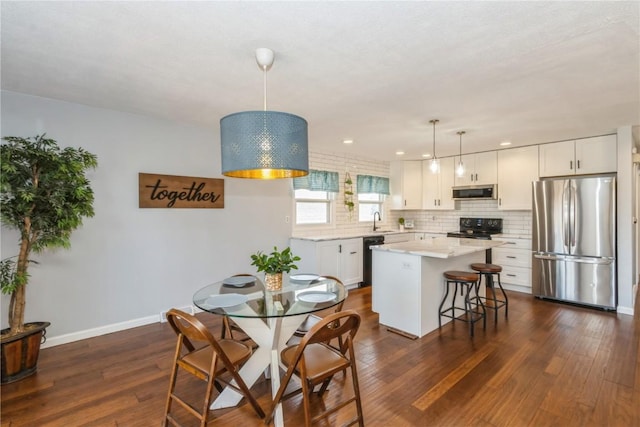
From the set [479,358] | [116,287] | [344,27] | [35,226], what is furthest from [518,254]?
[35,226]

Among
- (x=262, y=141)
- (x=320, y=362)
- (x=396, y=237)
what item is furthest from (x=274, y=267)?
(x=396, y=237)

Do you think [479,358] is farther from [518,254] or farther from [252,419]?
[518,254]

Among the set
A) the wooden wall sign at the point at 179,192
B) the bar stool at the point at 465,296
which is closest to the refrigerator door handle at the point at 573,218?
the bar stool at the point at 465,296

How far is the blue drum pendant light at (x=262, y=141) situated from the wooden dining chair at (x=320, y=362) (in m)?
0.93

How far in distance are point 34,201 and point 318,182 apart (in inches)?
139

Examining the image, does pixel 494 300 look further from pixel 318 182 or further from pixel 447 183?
pixel 318 182

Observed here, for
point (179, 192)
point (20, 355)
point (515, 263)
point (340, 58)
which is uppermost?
point (340, 58)

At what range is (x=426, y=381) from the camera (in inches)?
93.9

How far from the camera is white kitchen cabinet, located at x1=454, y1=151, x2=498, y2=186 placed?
17.3ft

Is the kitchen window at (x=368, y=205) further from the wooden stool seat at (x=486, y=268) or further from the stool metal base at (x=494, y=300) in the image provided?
the wooden stool seat at (x=486, y=268)

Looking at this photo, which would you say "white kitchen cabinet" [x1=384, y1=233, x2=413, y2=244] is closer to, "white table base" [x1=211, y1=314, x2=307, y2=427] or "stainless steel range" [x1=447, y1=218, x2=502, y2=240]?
"stainless steel range" [x1=447, y1=218, x2=502, y2=240]

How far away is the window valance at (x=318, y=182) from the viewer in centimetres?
496

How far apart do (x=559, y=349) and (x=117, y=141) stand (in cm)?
473

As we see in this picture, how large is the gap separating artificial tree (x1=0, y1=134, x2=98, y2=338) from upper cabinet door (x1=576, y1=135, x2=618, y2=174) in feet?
19.2
